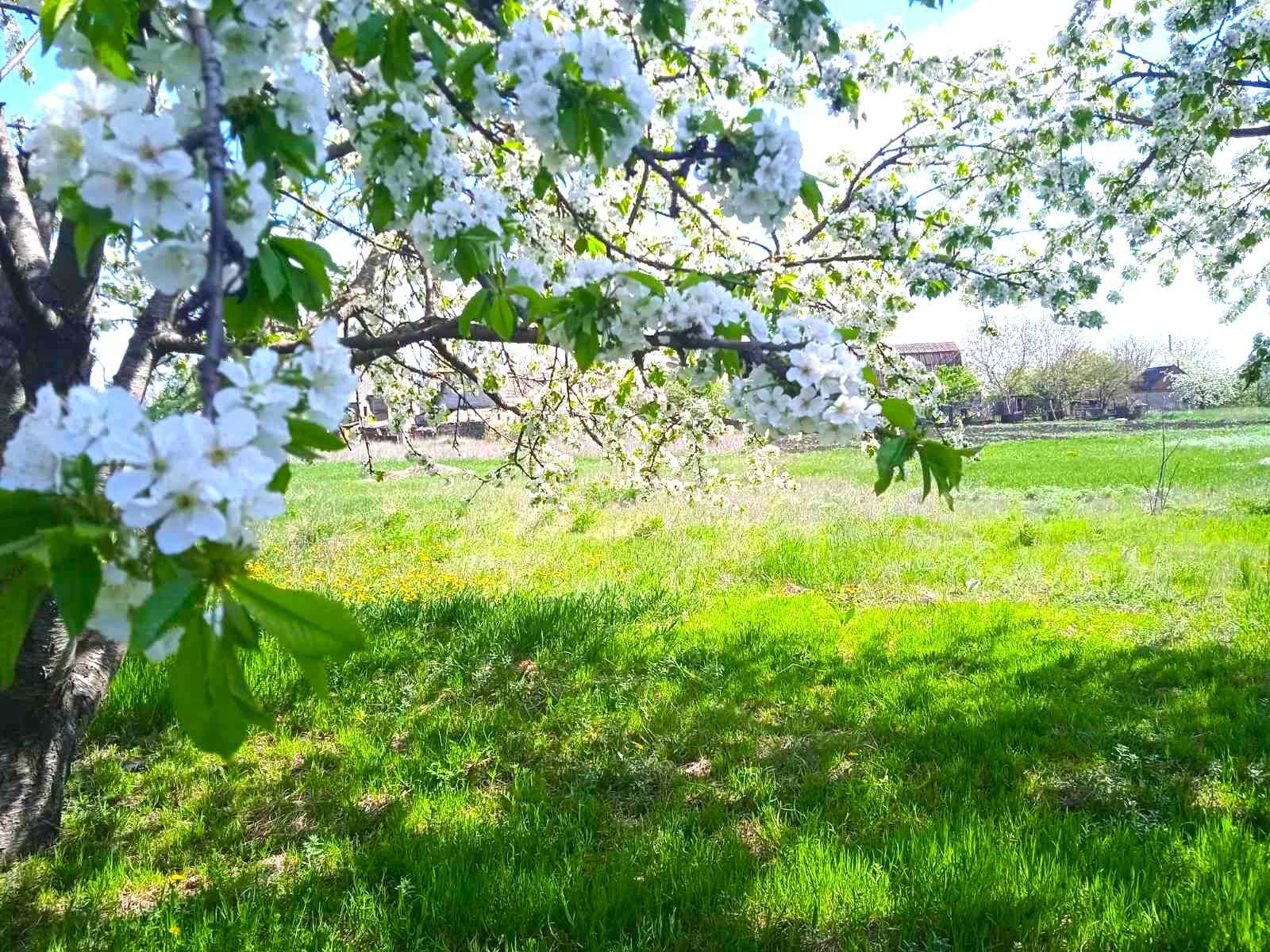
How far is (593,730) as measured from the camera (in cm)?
378

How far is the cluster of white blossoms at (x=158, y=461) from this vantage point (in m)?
0.74

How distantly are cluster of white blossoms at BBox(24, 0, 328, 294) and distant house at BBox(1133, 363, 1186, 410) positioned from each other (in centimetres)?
6509

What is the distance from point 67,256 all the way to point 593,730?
281cm

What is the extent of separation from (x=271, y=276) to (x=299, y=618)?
61 centimetres

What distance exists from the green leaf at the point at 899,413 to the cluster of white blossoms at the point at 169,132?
3.56 ft

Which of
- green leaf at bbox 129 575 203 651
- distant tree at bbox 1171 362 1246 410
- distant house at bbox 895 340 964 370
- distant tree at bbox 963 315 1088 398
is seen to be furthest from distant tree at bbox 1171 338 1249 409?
green leaf at bbox 129 575 203 651

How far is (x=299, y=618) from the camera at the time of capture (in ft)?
2.82

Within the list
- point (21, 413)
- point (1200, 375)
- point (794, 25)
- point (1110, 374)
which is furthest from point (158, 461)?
point (1200, 375)

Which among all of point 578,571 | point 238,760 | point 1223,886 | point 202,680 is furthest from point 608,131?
point 578,571

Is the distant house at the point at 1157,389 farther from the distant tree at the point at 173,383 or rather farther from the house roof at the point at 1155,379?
the distant tree at the point at 173,383

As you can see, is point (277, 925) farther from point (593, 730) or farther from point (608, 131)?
point (608, 131)

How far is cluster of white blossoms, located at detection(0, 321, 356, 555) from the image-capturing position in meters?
0.74

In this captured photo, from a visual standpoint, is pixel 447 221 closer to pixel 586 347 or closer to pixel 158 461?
pixel 586 347

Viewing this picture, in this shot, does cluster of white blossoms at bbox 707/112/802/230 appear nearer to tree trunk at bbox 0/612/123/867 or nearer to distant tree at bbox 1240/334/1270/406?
tree trunk at bbox 0/612/123/867
